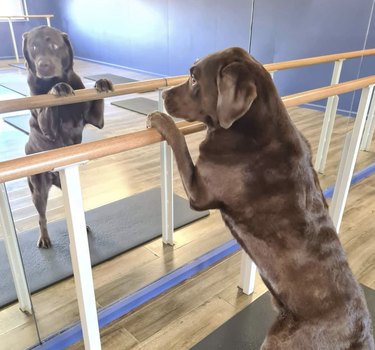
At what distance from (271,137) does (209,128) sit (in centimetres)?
22

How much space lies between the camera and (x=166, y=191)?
2.29 m

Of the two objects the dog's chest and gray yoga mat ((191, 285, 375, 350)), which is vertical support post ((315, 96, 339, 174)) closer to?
gray yoga mat ((191, 285, 375, 350))

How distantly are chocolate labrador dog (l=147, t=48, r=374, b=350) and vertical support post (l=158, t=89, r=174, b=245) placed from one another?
3.18 ft

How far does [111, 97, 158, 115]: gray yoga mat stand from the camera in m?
5.16

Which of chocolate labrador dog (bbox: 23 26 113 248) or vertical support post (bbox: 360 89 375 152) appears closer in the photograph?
chocolate labrador dog (bbox: 23 26 113 248)

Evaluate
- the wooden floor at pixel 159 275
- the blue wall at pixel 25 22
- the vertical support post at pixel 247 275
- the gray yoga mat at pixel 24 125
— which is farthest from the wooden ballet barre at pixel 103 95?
the gray yoga mat at pixel 24 125

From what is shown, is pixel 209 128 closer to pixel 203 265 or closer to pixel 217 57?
pixel 217 57

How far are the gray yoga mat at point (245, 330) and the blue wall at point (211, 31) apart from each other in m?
1.80

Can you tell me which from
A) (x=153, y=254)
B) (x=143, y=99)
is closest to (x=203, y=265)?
(x=153, y=254)

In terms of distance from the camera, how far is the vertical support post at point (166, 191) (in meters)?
2.23

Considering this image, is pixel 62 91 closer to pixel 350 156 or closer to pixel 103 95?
pixel 103 95

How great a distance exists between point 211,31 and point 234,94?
16.4 feet

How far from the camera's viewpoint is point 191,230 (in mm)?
2547

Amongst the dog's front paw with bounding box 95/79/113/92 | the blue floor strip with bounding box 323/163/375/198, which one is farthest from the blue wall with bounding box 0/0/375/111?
the dog's front paw with bounding box 95/79/113/92
